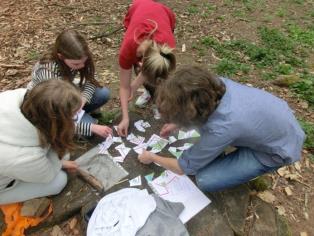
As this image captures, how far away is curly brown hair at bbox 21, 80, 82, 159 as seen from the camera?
223 centimetres

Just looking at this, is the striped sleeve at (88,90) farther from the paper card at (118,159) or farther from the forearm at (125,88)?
the paper card at (118,159)

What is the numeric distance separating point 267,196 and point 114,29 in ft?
12.3

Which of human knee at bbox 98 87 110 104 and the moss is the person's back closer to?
the moss

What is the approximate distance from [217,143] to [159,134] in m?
1.16

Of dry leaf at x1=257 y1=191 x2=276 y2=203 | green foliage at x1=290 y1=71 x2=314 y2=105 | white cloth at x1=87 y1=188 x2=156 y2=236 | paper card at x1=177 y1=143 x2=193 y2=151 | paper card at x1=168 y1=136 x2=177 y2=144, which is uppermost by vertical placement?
white cloth at x1=87 y1=188 x2=156 y2=236

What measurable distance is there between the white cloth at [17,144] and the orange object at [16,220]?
0.45 metres

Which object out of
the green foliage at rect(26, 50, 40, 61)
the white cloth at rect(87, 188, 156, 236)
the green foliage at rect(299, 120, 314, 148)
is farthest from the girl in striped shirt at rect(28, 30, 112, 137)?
the green foliage at rect(299, 120, 314, 148)

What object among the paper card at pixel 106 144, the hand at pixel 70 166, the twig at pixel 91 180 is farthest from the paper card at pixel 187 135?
the hand at pixel 70 166

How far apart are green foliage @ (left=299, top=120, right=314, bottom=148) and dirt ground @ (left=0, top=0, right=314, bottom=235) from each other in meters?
0.08

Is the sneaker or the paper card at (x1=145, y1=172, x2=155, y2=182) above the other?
the sneaker

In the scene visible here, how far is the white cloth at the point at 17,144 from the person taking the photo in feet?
7.52

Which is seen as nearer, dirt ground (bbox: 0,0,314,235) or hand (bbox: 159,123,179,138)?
hand (bbox: 159,123,179,138)

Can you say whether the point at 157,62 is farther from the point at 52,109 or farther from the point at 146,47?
the point at 52,109

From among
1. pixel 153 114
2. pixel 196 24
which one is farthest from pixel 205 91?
pixel 196 24
